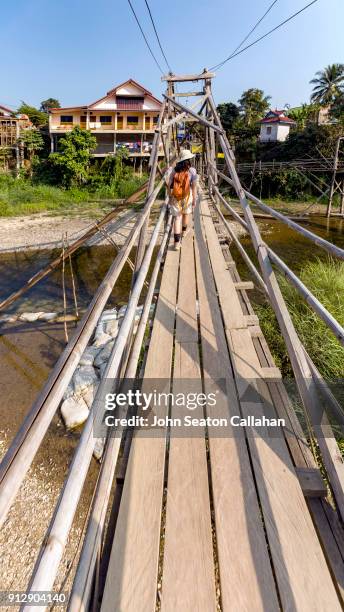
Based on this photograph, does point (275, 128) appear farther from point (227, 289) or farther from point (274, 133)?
point (227, 289)

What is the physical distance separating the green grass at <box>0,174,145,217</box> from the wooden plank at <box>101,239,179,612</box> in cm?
2015

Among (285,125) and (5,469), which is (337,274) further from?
(285,125)

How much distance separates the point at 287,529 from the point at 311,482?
0.90ft

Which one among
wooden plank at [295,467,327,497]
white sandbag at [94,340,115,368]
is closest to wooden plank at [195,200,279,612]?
wooden plank at [295,467,327,497]

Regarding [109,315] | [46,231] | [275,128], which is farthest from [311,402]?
[275,128]

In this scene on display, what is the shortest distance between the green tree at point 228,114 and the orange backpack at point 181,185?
3177cm

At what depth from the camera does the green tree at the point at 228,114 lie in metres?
32.3

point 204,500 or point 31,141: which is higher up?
point 31,141

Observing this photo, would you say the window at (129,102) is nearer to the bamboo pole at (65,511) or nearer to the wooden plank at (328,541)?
the bamboo pole at (65,511)

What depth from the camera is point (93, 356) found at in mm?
5898

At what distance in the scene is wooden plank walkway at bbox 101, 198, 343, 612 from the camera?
1.24 metres

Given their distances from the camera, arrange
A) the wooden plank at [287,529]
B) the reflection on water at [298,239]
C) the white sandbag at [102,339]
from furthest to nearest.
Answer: the reflection on water at [298,239], the white sandbag at [102,339], the wooden plank at [287,529]

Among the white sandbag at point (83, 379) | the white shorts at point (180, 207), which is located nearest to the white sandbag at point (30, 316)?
the white sandbag at point (83, 379)

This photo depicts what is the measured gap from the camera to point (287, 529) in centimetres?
143
